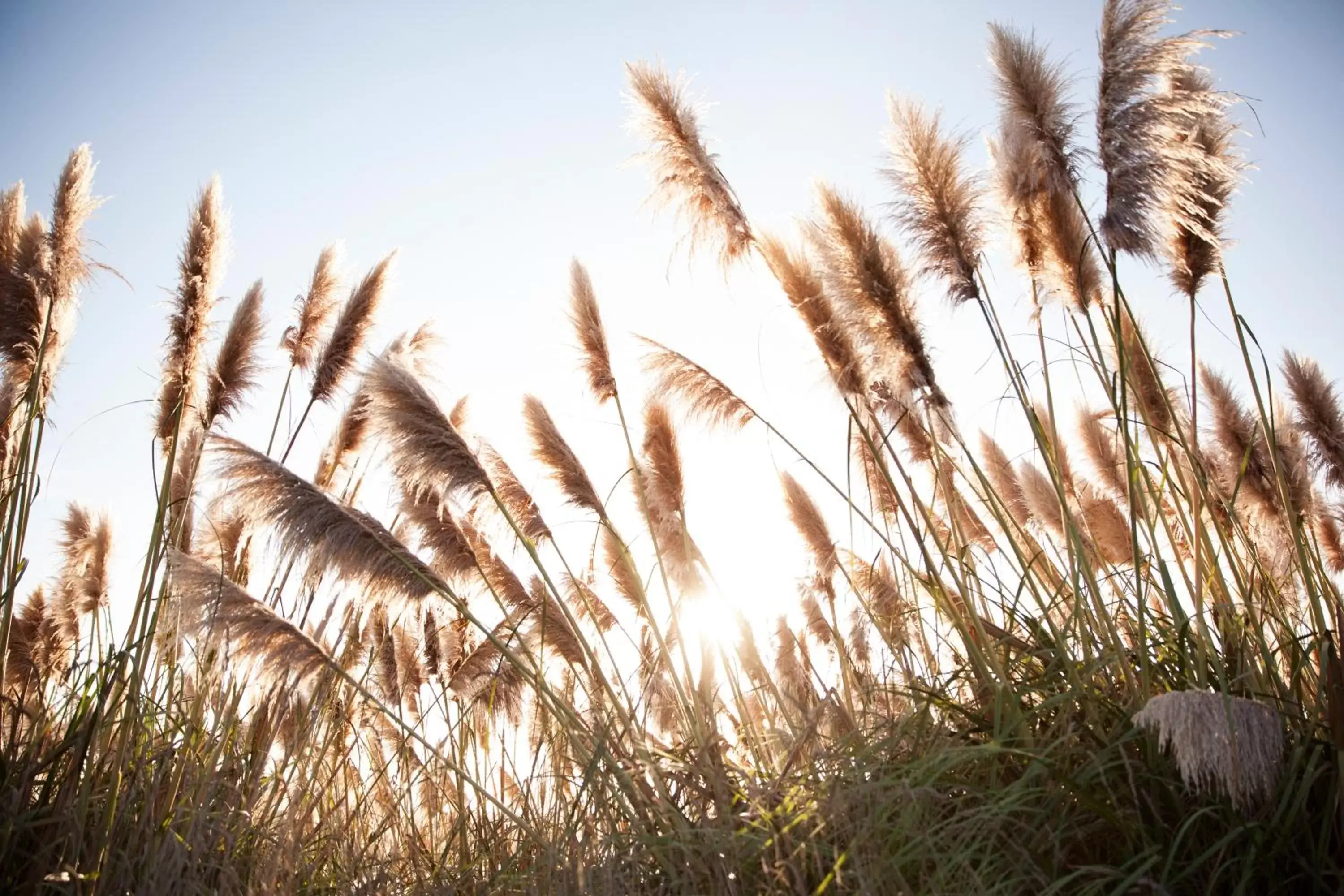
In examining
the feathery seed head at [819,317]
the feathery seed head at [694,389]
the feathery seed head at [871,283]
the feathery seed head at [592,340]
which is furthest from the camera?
the feathery seed head at [592,340]

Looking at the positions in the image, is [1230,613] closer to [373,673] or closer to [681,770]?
[681,770]

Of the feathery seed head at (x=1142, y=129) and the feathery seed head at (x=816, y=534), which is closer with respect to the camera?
the feathery seed head at (x=1142, y=129)

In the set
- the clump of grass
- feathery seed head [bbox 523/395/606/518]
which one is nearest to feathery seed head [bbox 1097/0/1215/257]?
the clump of grass

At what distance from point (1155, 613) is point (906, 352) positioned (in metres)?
1.28

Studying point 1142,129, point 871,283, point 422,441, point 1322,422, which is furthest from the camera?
point 1322,422

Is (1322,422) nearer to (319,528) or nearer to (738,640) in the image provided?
(738,640)

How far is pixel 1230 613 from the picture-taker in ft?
8.63

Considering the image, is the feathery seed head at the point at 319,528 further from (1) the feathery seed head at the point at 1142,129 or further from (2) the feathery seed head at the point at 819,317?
(1) the feathery seed head at the point at 1142,129

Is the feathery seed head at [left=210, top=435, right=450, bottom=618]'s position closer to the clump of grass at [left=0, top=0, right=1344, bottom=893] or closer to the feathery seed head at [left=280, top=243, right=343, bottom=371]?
the clump of grass at [left=0, top=0, right=1344, bottom=893]

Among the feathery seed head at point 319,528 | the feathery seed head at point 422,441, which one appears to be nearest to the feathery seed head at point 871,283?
the feathery seed head at point 422,441

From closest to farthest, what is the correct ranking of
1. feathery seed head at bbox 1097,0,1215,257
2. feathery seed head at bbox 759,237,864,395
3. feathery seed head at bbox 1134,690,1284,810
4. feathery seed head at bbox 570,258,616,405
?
feathery seed head at bbox 1134,690,1284,810 < feathery seed head at bbox 1097,0,1215,257 < feathery seed head at bbox 759,237,864,395 < feathery seed head at bbox 570,258,616,405

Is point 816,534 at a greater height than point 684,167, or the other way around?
point 684,167

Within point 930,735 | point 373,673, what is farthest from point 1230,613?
point 373,673

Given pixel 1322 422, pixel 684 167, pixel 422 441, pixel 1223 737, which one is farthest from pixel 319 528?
pixel 1322 422
